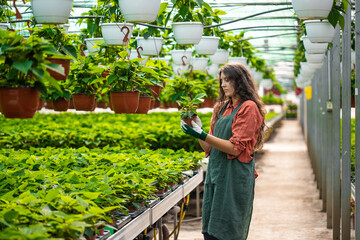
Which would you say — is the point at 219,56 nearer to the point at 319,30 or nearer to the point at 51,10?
the point at 319,30

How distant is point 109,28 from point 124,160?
1.12 meters

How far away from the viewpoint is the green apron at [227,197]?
3621 millimetres

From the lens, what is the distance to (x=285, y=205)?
9.05m

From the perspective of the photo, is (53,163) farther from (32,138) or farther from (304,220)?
A: (304,220)

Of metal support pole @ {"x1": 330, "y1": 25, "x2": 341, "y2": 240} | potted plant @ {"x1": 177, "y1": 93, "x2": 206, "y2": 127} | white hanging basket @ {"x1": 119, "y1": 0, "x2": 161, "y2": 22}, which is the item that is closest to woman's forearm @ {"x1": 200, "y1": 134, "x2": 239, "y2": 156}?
potted plant @ {"x1": 177, "y1": 93, "x2": 206, "y2": 127}

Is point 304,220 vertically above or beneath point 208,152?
beneath

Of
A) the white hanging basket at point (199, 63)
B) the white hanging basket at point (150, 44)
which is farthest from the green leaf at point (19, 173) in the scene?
the white hanging basket at point (199, 63)

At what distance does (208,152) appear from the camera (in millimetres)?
3949

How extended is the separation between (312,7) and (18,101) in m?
1.71

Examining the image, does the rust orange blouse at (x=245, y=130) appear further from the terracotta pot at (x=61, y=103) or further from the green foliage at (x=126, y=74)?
the terracotta pot at (x=61, y=103)

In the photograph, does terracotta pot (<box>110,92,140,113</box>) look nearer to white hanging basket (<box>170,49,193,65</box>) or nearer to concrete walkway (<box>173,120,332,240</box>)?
white hanging basket (<box>170,49,193,65</box>)

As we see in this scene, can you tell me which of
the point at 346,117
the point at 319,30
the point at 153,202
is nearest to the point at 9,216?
the point at 153,202

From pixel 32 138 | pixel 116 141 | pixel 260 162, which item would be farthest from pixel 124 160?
pixel 260 162

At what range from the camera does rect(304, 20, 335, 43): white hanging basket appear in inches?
165
